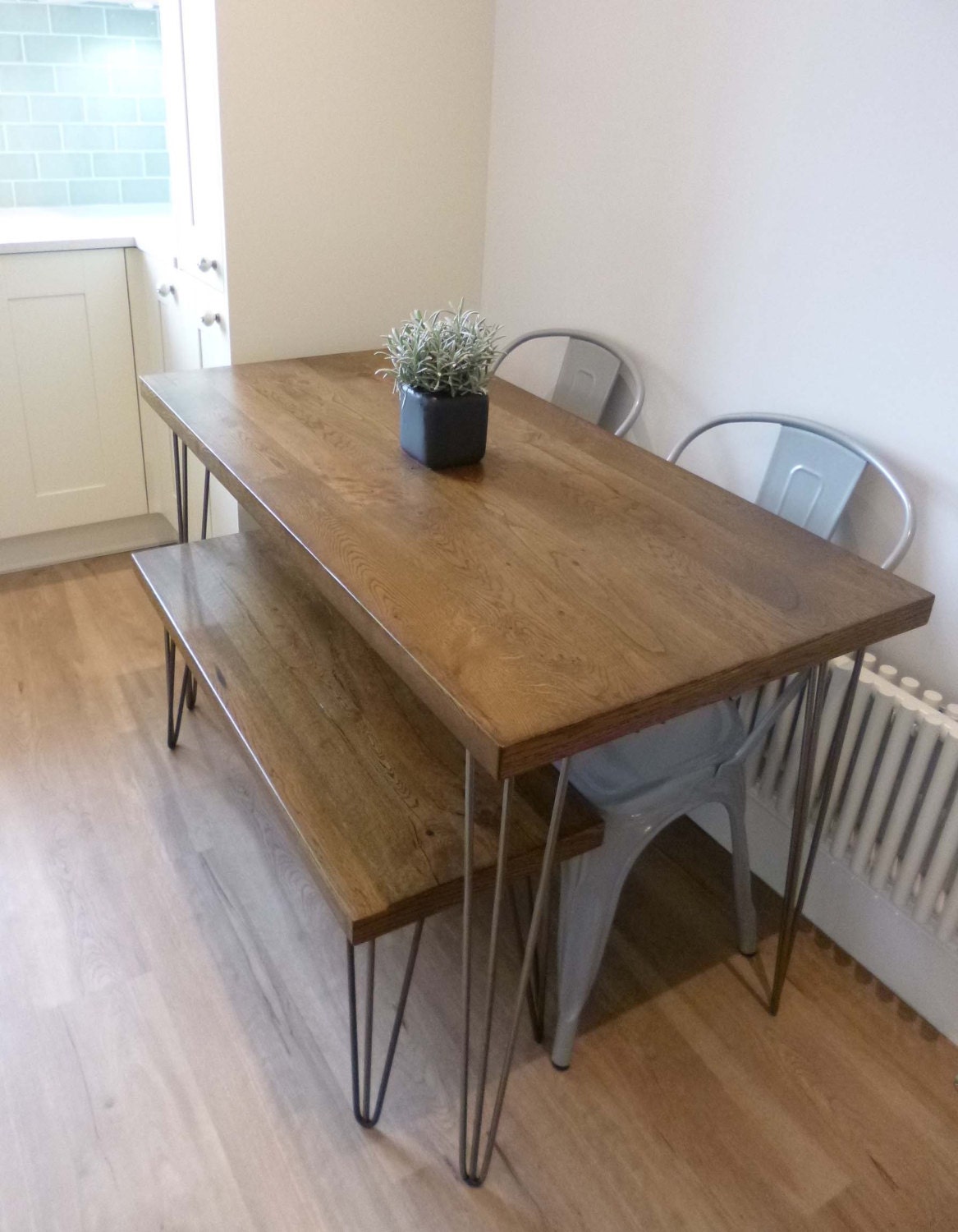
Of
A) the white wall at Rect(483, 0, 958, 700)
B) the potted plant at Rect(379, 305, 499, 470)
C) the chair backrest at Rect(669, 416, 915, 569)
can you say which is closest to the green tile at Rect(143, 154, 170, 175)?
the white wall at Rect(483, 0, 958, 700)

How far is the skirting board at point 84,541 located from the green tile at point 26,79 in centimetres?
115

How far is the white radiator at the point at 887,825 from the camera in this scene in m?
1.52

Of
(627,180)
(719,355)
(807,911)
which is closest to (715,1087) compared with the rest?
(807,911)

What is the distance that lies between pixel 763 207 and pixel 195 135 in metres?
1.19

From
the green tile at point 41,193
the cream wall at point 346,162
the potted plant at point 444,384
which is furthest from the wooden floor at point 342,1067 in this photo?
the green tile at point 41,193

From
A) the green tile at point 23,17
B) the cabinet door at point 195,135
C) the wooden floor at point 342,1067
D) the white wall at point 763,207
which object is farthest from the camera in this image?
the green tile at point 23,17

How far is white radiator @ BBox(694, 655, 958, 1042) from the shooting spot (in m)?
1.52

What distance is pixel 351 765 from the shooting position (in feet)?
4.65

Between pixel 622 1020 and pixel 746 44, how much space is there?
162 centimetres

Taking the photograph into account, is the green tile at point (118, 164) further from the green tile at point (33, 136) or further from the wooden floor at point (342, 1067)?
the wooden floor at point (342, 1067)

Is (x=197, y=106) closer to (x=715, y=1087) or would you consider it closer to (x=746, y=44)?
(x=746, y=44)

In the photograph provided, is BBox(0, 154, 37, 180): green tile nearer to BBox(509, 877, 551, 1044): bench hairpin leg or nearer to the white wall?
the white wall

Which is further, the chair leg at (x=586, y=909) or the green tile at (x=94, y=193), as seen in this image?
the green tile at (x=94, y=193)

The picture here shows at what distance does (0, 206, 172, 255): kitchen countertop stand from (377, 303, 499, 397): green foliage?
119 centimetres
